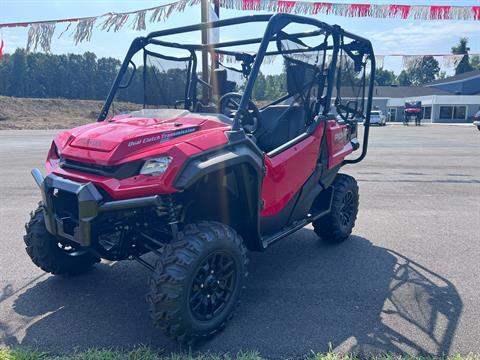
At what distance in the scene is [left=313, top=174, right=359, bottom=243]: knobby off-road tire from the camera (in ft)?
15.0

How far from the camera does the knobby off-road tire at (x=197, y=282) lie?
2.53 meters

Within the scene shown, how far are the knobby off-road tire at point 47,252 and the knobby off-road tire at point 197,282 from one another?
1.34 metres

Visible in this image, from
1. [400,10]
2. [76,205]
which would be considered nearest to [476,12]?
[400,10]

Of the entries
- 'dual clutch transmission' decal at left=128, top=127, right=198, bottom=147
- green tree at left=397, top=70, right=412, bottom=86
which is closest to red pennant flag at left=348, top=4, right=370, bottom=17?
'dual clutch transmission' decal at left=128, top=127, right=198, bottom=147

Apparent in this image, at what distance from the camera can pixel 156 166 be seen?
2.63 meters

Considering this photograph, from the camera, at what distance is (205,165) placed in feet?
8.73

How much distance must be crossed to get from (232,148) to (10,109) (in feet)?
169

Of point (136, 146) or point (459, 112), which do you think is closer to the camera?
point (136, 146)

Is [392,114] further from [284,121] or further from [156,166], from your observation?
[156,166]

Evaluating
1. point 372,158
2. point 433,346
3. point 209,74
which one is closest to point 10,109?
point 372,158

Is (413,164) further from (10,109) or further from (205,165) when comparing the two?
(10,109)

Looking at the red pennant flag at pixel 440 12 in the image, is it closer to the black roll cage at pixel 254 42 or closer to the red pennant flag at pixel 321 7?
the red pennant flag at pixel 321 7

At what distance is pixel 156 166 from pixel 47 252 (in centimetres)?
151

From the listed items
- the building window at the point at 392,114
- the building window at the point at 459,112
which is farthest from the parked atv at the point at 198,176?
the building window at the point at 392,114
